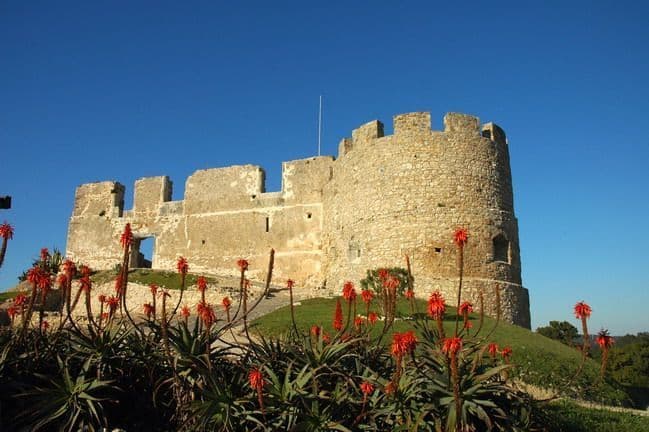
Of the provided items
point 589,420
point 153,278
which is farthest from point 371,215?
point 589,420

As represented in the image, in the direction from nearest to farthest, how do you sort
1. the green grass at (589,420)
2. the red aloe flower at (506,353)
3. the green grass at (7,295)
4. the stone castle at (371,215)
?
the red aloe flower at (506,353) < the green grass at (589,420) < the stone castle at (371,215) < the green grass at (7,295)

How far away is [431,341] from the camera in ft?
22.4

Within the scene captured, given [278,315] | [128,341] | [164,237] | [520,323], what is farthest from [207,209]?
[128,341]

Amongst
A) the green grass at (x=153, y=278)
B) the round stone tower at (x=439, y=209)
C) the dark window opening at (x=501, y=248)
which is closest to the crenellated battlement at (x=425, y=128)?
the round stone tower at (x=439, y=209)

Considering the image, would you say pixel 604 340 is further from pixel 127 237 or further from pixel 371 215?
pixel 371 215

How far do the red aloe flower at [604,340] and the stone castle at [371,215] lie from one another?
44.6 feet

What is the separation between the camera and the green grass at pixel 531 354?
38.6ft

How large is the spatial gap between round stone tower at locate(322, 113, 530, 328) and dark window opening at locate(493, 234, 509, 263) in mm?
39

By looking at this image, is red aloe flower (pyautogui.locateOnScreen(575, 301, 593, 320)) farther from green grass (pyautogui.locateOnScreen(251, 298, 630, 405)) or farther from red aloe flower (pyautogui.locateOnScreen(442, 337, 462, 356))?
green grass (pyautogui.locateOnScreen(251, 298, 630, 405))

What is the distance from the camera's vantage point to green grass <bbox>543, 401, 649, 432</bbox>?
25.2ft

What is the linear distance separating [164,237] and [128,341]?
74.1 feet

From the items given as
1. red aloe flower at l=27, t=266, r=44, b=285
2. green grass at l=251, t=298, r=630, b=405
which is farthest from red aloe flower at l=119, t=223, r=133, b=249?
green grass at l=251, t=298, r=630, b=405

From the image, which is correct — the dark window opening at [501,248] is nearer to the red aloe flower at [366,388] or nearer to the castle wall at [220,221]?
the castle wall at [220,221]

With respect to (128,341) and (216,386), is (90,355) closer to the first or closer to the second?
(128,341)
